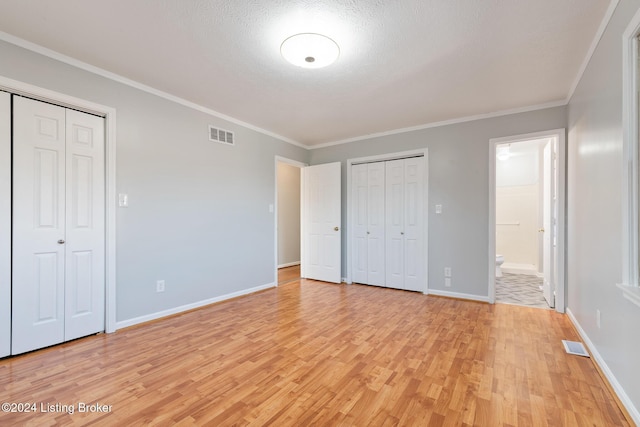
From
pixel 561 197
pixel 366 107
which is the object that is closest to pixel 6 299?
pixel 366 107

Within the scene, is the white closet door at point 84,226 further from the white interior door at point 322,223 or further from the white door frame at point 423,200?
the white door frame at point 423,200

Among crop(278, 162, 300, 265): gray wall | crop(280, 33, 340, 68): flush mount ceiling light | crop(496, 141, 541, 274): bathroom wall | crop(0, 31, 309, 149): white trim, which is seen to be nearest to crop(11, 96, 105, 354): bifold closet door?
crop(0, 31, 309, 149): white trim

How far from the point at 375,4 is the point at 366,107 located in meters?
1.75

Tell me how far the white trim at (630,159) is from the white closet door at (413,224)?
2622mm

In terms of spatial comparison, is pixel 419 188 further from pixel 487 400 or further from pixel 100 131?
pixel 100 131

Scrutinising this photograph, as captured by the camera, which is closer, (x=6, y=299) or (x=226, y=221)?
(x=6, y=299)

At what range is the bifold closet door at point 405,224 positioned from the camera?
4301 mm

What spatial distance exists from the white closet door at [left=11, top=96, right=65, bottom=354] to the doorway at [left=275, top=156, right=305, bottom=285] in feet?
13.4

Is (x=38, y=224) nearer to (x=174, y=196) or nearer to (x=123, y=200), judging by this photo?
(x=123, y=200)

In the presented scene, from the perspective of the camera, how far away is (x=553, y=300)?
3527 millimetres

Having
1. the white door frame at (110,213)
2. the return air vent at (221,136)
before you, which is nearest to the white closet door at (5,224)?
the white door frame at (110,213)

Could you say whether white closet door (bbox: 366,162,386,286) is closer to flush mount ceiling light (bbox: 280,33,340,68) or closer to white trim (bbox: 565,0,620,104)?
white trim (bbox: 565,0,620,104)

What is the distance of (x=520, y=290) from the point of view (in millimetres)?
4434

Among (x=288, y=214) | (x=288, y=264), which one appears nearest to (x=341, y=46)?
(x=288, y=214)
